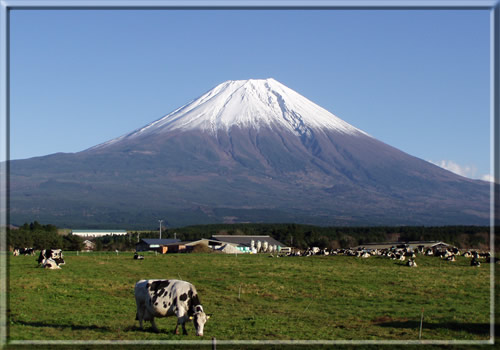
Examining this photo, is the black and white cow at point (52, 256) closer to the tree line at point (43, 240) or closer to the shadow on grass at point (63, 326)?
the shadow on grass at point (63, 326)

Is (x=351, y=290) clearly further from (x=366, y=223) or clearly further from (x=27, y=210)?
(x=27, y=210)

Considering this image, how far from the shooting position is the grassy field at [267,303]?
15328 millimetres

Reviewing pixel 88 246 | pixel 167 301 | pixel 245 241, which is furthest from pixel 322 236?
pixel 167 301

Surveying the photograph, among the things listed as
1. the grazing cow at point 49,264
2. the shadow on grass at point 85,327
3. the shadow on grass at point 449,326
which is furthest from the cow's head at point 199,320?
the grazing cow at point 49,264

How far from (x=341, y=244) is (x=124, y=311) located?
8263 cm

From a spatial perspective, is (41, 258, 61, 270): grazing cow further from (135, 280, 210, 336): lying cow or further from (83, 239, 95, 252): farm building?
(83, 239, 95, 252): farm building

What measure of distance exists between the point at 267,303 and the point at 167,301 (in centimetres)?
879

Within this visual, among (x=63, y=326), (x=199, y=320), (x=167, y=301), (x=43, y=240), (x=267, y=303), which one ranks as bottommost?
(x=43, y=240)

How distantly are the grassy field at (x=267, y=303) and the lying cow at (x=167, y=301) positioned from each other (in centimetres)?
40

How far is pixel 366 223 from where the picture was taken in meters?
187

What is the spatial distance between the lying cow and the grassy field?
40cm

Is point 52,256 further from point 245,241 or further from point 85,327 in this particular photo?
point 245,241

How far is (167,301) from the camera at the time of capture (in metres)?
15.2

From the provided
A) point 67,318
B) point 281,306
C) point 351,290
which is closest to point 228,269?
point 351,290
